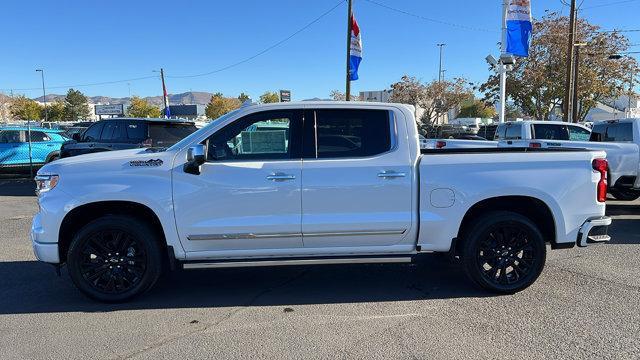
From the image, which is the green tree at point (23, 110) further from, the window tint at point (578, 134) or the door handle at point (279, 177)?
the door handle at point (279, 177)

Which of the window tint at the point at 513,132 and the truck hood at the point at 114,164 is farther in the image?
the window tint at the point at 513,132

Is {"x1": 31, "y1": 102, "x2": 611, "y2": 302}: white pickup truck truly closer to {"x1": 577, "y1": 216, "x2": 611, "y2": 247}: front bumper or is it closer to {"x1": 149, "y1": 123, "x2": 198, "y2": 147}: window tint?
{"x1": 577, "y1": 216, "x2": 611, "y2": 247}: front bumper

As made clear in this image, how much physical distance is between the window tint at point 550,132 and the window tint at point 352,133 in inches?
361

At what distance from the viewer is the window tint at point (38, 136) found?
1739cm

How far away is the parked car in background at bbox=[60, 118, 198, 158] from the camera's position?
1262 cm

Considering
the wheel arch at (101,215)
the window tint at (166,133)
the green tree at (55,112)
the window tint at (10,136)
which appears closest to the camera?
the wheel arch at (101,215)

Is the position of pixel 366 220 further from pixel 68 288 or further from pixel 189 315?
pixel 68 288

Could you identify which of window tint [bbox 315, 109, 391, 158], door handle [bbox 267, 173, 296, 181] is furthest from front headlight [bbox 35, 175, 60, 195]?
window tint [bbox 315, 109, 391, 158]

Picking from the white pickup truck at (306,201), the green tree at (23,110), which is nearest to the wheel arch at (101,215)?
the white pickup truck at (306,201)

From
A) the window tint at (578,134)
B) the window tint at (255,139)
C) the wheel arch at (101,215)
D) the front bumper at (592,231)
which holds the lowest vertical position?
the front bumper at (592,231)

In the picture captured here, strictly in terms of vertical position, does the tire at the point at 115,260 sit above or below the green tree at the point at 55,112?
below

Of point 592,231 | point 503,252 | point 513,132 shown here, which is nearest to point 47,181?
point 503,252

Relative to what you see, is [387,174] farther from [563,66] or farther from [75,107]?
[75,107]

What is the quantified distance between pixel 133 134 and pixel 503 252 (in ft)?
34.0
